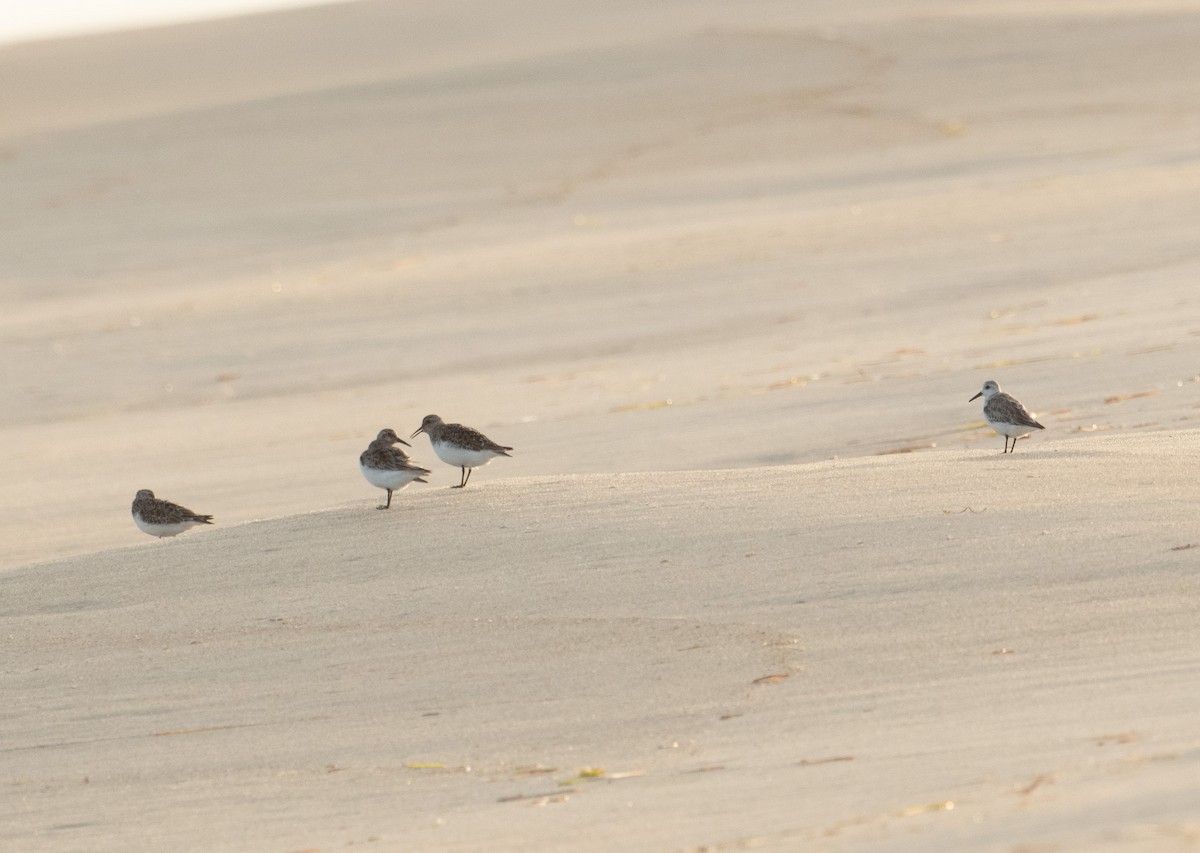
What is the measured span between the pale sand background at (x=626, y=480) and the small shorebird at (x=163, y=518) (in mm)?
596

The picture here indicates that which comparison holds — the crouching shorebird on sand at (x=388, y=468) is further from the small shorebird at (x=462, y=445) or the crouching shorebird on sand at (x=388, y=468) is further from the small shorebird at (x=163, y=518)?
the small shorebird at (x=163, y=518)

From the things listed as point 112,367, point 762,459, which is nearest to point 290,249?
point 112,367

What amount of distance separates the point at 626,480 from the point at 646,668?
230 cm

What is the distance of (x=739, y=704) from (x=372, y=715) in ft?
4.18

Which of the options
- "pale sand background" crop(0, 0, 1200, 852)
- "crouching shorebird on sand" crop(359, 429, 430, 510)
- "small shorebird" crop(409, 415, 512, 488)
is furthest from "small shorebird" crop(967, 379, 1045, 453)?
"crouching shorebird on sand" crop(359, 429, 430, 510)

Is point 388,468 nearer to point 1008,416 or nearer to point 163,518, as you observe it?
point 163,518

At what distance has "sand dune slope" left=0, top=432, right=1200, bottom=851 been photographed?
518cm

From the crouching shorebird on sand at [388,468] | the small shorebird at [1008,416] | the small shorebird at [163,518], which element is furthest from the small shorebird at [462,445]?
the small shorebird at [1008,416]

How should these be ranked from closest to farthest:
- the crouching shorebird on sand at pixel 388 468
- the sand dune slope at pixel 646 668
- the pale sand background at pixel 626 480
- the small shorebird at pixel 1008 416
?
the sand dune slope at pixel 646 668 < the pale sand background at pixel 626 480 < the crouching shorebird on sand at pixel 388 468 < the small shorebird at pixel 1008 416

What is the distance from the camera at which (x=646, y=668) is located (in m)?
6.54

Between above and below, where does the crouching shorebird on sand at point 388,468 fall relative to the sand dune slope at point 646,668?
above

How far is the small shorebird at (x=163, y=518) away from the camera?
9.20 m

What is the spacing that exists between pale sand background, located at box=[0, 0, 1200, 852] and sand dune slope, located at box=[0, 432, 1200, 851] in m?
0.02

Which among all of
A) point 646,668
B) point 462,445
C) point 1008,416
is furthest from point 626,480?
point 646,668
